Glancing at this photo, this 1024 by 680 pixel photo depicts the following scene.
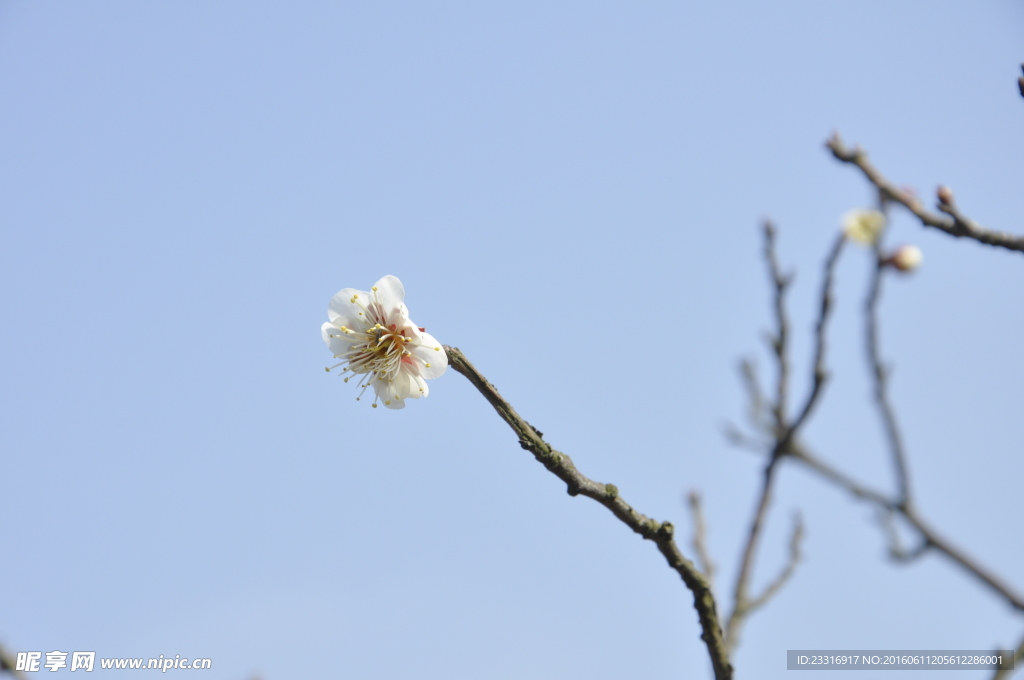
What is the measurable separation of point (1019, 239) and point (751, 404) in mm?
640

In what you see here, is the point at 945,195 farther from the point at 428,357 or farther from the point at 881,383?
the point at 428,357

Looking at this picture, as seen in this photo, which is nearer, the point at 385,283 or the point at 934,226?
the point at 934,226

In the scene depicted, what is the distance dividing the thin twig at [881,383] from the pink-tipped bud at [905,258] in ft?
1.66

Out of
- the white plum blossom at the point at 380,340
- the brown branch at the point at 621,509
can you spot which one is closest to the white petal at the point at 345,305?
the white plum blossom at the point at 380,340

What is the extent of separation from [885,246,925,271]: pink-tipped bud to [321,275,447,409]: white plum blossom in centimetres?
135

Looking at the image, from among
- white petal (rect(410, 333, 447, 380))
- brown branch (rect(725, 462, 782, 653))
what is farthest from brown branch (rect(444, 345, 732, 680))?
white petal (rect(410, 333, 447, 380))

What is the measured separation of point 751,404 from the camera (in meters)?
1.75

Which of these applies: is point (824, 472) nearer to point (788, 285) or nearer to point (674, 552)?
point (788, 285)

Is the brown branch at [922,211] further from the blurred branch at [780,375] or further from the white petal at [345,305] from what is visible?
the white petal at [345,305]

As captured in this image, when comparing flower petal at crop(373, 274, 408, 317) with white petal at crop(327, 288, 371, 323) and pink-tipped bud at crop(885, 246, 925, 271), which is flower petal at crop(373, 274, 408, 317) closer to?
white petal at crop(327, 288, 371, 323)

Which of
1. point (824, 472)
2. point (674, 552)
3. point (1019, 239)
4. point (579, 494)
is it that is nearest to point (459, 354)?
point (579, 494)

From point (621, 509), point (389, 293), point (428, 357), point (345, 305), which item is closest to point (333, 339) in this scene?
point (345, 305)

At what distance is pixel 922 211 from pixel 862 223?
0.42 ft

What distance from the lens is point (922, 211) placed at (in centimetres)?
128
